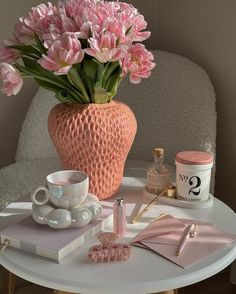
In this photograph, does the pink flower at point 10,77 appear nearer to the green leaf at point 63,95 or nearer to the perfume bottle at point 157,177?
the green leaf at point 63,95

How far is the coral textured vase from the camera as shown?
116 cm

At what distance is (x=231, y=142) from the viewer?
1828mm

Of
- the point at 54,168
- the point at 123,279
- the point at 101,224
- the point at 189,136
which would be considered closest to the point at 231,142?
the point at 189,136

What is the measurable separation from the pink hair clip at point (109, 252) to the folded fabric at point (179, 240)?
0.06 m

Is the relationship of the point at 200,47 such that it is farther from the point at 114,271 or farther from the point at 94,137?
the point at 114,271

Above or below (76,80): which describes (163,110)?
below

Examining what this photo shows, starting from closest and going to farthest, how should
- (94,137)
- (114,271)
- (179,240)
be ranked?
(114,271) → (179,240) → (94,137)

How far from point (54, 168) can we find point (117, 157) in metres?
0.61

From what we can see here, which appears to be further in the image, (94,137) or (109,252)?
(94,137)

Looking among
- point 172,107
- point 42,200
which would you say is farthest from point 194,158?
point 172,107

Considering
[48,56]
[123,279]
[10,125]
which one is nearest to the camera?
[123,279]

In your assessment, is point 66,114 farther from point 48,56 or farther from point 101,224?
point 101,224

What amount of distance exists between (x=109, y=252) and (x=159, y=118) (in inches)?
37.4

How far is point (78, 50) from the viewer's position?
3.47 ft
